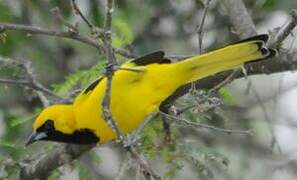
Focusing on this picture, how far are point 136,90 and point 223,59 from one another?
0.43 m

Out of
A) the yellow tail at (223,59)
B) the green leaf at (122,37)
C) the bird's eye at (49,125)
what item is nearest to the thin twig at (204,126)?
the yellow tail at (223,59)

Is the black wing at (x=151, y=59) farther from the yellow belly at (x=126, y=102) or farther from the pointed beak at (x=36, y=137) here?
the pointed beak at (x=36, y=137)

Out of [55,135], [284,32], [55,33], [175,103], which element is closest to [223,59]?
[284,32]

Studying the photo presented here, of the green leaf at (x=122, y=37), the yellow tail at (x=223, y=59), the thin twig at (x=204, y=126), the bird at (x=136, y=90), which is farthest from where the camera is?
the green leaf at (x=122, y=37)

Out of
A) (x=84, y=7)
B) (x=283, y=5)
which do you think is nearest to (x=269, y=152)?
(x=283, y=5)

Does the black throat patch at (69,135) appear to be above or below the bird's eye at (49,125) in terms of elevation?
below

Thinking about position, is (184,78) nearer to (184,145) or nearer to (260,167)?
(184,145)

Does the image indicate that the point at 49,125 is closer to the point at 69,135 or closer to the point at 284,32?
the point at 69,135

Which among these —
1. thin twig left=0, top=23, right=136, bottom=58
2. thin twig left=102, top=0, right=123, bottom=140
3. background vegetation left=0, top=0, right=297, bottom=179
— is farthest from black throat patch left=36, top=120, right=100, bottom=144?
thin twig left=102, top=0, right=123, bottom=140

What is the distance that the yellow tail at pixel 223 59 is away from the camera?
3477mm

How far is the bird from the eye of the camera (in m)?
3.63

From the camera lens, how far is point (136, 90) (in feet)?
12.2

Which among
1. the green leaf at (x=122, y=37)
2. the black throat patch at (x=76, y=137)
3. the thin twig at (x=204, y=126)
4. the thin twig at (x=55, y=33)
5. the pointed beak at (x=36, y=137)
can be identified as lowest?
the thin twig at (x=204, y=126)

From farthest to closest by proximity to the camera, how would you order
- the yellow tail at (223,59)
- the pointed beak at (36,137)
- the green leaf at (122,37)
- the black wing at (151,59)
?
the green leaf at (122,37), the pointed beak at (36,137), the black wing at (151,59), the yellow tail at (223,59)
